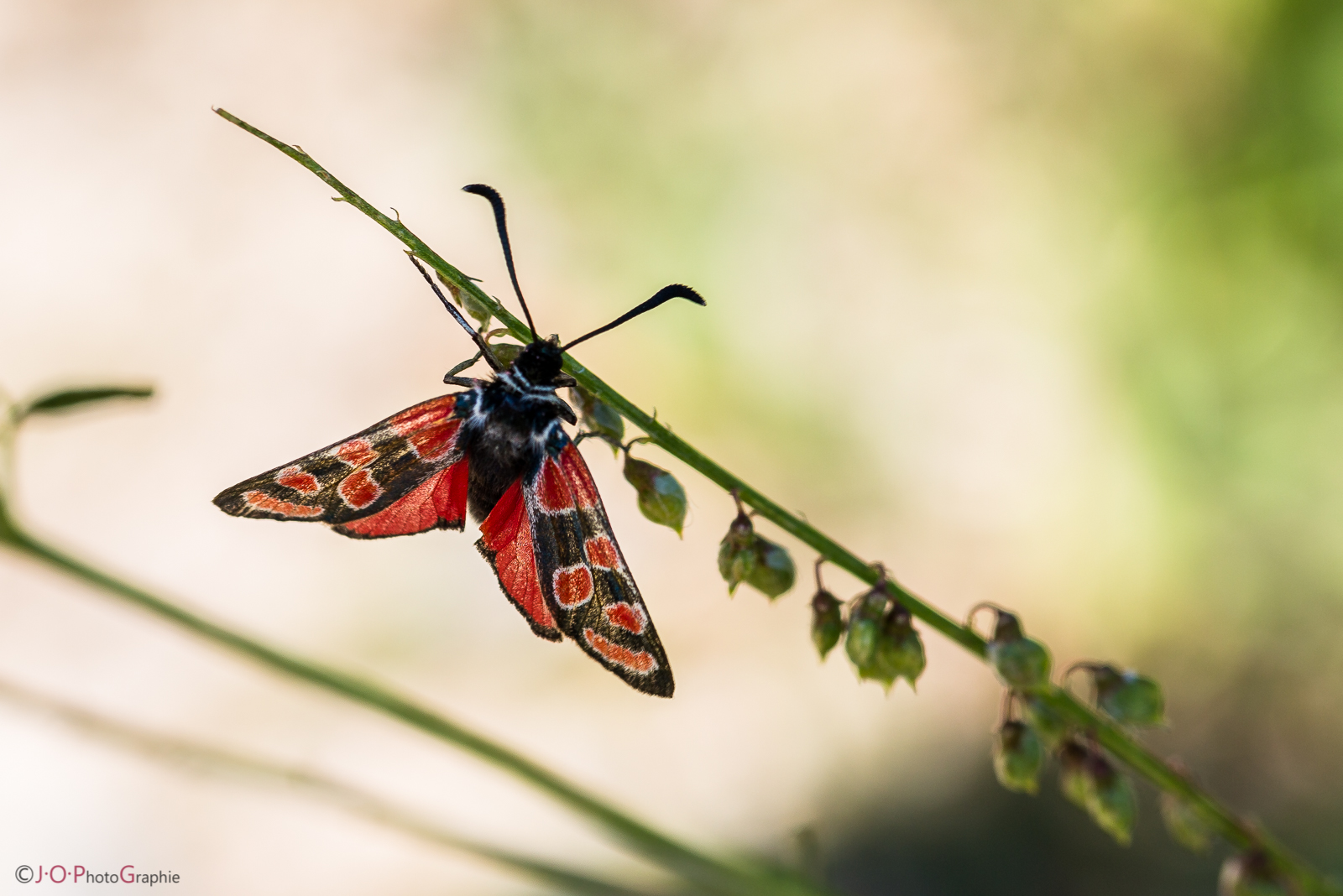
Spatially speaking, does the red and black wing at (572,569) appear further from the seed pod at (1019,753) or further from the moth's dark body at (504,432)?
the seed pod at (1019,753)

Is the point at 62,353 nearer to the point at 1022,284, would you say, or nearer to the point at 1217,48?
the point at 1022,284

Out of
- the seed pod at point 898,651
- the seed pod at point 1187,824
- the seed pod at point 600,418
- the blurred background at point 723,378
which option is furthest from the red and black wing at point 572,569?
the blurred background at point 723,378

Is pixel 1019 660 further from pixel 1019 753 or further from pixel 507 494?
pixel 507 494

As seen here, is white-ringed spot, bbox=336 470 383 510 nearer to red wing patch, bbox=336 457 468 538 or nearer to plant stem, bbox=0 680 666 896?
Result: red wing patch, bbox=336 457 468 538

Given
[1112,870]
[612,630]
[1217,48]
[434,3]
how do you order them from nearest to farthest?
[612,630]
[1112,870]
[1217,48]
[434,3]

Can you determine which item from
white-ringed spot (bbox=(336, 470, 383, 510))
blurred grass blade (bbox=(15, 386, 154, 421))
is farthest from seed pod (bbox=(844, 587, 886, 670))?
blurred grass blade (bbox=(15, 386, 154, 421))

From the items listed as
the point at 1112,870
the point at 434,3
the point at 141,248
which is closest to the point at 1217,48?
the point at 1112,870
